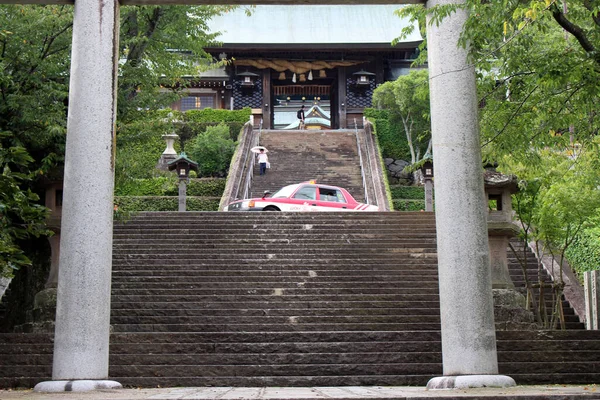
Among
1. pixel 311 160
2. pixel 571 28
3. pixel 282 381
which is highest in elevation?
pixel 311 160

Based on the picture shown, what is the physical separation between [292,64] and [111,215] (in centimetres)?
3021

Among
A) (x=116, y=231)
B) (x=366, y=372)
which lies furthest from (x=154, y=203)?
(x=366, y=372)

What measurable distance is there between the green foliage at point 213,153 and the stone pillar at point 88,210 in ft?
72.4

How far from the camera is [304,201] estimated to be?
64.8 feet

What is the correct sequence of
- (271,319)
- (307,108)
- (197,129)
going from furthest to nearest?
(307,108), (197,129), (271,319)

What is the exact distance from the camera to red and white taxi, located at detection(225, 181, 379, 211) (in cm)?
1934

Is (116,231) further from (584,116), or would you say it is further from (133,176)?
(584,116)

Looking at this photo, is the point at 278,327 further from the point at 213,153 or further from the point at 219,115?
the point at 219,115

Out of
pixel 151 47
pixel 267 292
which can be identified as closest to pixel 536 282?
pixel 267 292

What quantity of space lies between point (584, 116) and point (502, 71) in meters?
1.13

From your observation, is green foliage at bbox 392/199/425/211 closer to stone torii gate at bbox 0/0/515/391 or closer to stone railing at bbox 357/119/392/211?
stone railing at bbox 357/119/392/211

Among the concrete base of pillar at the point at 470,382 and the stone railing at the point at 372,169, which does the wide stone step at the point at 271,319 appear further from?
the stone railing at the point at 372,169

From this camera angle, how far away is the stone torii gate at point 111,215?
7703 millimetres

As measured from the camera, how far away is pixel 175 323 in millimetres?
11570
